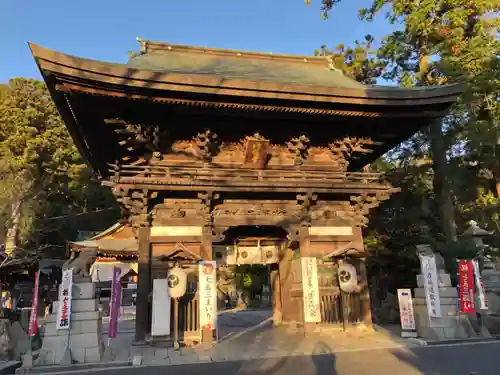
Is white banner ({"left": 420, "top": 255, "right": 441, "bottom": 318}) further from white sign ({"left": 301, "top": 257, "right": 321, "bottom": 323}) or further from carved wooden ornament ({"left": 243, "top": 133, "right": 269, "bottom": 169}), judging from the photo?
carved wooden ornament ({"left": 243, "top": 133, "right": 269, "bottom": 169})

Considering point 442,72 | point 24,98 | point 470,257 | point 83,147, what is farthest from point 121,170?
point 24,98

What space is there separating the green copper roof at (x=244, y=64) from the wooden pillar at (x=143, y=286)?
5.02 meters

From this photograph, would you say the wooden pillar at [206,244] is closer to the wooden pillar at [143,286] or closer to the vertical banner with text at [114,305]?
the wooden pillar at [143,286]

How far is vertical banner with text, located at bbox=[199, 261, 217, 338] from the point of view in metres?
9.34

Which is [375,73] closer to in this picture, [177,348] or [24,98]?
[177,348]

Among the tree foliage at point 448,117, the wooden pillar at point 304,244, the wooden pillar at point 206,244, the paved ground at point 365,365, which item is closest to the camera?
the paved ground at point 365,365

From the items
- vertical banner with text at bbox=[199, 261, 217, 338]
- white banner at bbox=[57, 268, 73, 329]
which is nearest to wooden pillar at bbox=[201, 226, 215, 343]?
vertical banner with text at bbox=[199, 261, 217, 338]

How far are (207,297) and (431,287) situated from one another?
5412mm

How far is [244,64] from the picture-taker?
13727 mm

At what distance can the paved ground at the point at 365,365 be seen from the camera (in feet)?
21.0

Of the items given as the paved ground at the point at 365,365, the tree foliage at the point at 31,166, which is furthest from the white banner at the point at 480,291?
the tree foliage at the point at 31,166

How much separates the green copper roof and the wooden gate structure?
0.95 feet

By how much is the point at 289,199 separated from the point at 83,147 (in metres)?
6.22

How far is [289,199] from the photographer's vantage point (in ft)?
36.6
